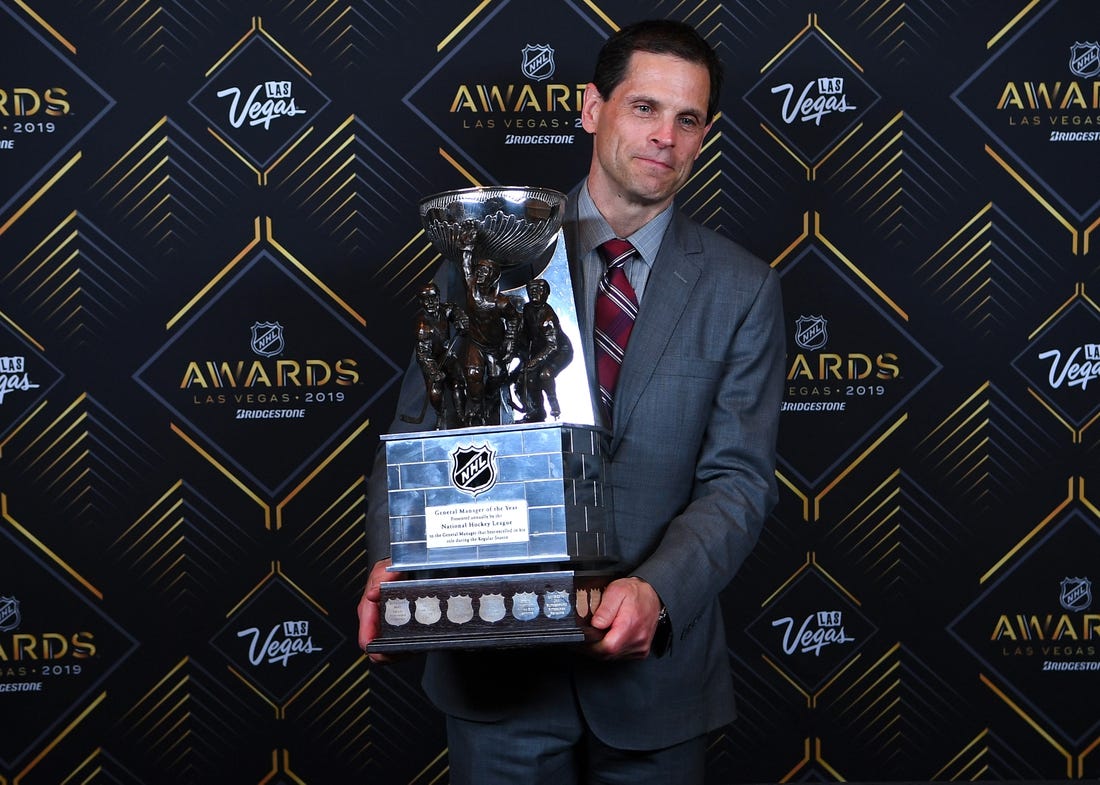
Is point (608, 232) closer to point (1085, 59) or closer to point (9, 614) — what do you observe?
point (1085, 59)

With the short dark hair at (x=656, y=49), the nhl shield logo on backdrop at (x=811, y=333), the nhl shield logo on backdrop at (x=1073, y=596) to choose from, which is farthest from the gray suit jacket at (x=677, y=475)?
the nhl shield logo on backdrop at (x=1073, y=596)

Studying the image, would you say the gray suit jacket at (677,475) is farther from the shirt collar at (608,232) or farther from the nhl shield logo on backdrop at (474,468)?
the nhl shield logo on backdrop at (474,468)

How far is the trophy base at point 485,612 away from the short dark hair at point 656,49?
0.83 m

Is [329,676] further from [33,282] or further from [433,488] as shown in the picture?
[433,488]

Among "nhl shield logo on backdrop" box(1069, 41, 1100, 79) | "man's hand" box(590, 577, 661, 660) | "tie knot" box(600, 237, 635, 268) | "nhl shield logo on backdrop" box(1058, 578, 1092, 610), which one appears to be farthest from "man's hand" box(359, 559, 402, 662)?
"nhl shield logo on backdrop" box(1069, 41, 1100, 79)

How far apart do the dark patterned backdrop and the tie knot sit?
3.51 feet

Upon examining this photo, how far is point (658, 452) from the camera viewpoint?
5.37ft

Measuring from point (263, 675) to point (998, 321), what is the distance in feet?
6.38

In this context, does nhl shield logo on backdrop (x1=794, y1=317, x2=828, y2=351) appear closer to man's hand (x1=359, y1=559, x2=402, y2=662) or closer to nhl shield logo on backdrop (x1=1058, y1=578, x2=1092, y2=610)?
nhl shield logo on backdrop (x1=1058, y1=578, x2=1092, y2=610)

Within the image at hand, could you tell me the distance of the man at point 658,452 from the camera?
1.58 metres

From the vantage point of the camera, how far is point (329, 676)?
2764 mm

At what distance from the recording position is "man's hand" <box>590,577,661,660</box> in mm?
1332

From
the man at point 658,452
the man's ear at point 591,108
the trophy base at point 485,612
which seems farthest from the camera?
the man's ear at point 591,108

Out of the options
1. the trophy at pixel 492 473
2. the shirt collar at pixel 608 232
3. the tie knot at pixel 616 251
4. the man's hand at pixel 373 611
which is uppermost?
the shirt collar at pixel 608 232
